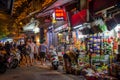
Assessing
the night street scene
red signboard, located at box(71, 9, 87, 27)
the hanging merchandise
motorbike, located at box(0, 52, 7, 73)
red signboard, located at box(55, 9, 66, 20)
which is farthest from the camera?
red signboard, located at box(55, 9, 66, 20)

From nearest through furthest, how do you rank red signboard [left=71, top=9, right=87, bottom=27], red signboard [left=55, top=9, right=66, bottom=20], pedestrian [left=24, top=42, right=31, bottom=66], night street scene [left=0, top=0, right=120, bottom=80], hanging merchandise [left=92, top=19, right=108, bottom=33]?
1. night street scene [left=0, top=0, right=120, bottom=80]
2. hanging merchandise [left=92, top=19, right=108, bottom=33]
3. red signboard [left=71, top=9, right=87, bottom=27]
4. pedestrian [left=24, top=42, right=31, bottom=66]
5. red signboard [left=55, top=9, right=66, bottom=20]

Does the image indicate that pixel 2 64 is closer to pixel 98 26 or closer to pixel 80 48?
pixel 80 48

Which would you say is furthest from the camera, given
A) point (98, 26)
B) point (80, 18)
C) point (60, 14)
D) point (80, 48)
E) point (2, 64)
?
point (60, 14)

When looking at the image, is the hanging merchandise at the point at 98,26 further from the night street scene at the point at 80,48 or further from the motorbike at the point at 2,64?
the motorbike at the point at 2,64

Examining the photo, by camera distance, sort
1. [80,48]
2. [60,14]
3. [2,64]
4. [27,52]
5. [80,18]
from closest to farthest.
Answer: [2,64] < [80,18] < [80,48] < [27,52] < [60,14]

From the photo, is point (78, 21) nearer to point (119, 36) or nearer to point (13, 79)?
point (119, 36)

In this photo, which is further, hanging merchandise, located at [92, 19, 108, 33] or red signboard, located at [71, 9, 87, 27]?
red signboard, located at [71, 9, 87, 27]

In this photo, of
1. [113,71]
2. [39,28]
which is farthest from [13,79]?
[39,28]

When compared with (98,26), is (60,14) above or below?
above

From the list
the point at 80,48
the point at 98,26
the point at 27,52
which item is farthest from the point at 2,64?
the point at 98,26

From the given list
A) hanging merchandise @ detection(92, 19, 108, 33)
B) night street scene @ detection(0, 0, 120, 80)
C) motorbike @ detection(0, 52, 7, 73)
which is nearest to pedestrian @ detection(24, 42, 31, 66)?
night street scene @ detection(0, 0, 120, 80)

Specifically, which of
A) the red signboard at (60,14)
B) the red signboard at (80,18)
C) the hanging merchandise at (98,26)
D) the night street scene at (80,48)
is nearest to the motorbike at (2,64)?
the night street scene at (80,48)

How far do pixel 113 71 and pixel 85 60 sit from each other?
4913 mm

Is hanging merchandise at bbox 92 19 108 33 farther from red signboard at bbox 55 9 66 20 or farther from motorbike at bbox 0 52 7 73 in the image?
red signboard at bbox 55 9 66 20
